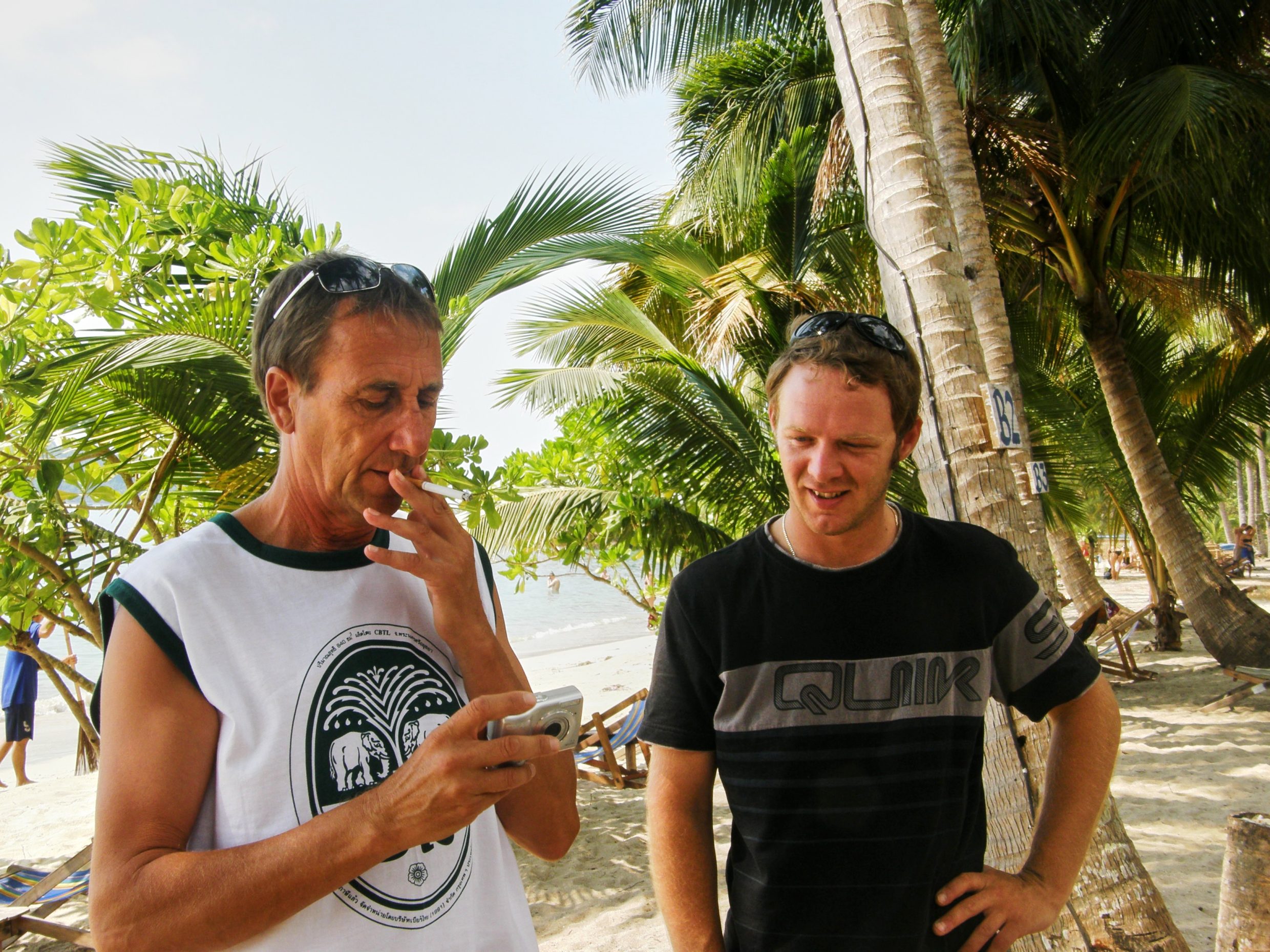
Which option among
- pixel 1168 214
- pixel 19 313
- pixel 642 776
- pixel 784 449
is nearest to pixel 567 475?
pixel 642 776

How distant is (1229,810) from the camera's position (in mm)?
6066

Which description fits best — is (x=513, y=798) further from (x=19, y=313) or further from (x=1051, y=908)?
(x=19, y=313)

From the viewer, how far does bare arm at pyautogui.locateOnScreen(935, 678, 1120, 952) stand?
1706mm

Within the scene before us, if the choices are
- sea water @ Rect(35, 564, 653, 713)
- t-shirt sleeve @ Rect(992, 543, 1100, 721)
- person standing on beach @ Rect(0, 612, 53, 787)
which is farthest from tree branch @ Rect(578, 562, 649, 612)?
sea water @ Rect(35, 564, 653, 713)

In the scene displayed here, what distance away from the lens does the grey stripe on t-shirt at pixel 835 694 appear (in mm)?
1648

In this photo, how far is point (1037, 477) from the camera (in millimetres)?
3273

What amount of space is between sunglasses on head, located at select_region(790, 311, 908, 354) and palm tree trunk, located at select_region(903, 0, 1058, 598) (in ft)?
6.06

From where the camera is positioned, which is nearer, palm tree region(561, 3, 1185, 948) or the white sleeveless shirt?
the white sleeveless shirt

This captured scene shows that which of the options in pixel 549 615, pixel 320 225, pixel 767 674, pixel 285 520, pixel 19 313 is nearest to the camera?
pixel 285 520

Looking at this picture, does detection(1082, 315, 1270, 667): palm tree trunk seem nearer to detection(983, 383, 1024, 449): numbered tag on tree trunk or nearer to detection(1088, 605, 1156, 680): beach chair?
detection(1088, 605, 1156, 680): beach chair

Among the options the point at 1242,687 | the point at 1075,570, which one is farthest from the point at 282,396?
the point at 1075,570

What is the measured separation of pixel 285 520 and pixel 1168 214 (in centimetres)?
1121

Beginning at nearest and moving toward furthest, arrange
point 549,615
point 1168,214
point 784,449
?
point 784,449
point 1168,214
point 549,615

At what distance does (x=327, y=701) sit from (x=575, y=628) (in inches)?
1567
